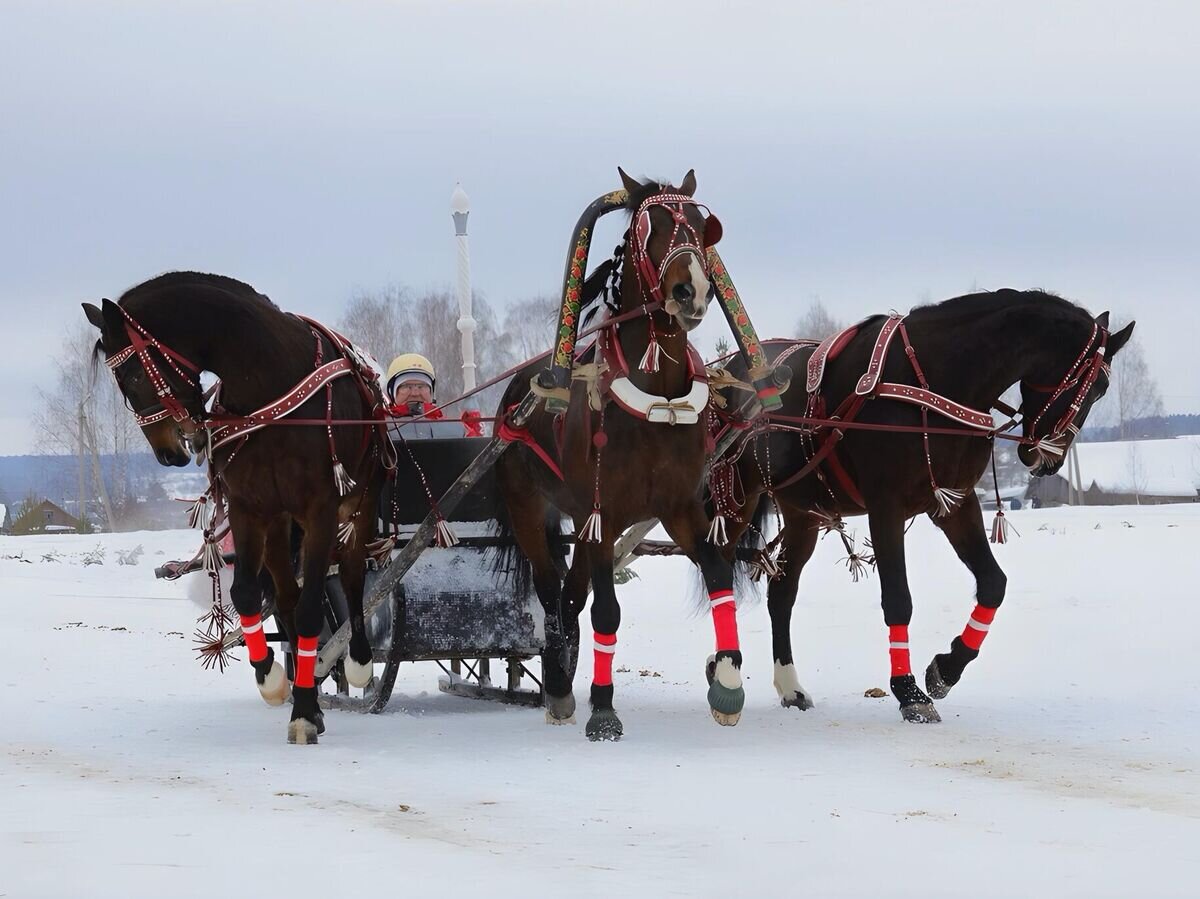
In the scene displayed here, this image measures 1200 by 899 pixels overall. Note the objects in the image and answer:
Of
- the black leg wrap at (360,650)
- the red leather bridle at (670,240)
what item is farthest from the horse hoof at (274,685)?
the red leather bridle at (670,240)

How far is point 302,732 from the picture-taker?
24.9 ft

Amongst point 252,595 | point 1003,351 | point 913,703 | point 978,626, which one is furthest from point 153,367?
point 978,626

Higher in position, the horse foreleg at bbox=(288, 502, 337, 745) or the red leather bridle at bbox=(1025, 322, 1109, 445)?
the red leather bridle at bbox=(1025, 322, 1109, 445)

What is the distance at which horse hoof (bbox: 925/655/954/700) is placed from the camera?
331 inches

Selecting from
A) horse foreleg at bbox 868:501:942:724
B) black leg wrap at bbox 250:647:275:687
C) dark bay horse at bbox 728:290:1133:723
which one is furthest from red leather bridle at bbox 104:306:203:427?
horse foreleg at bbox 868:501:942:724

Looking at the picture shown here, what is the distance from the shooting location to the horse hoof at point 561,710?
329 inches

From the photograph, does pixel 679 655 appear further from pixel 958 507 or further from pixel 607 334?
pixel 607 334

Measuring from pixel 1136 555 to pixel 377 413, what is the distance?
11.1m

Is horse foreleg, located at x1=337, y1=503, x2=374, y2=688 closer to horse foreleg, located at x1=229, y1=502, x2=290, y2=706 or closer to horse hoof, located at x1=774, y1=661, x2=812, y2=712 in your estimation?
horse foreleg, located at x1=229, y1=502, x2=290, y2=706

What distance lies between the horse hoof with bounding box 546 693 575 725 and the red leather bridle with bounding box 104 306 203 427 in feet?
8.11

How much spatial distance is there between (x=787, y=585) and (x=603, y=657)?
2262 millimetres

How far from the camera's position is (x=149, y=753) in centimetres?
729

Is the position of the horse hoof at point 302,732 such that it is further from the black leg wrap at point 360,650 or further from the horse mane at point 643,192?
the horse mane at point 643,192

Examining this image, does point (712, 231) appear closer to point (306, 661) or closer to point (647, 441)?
Answer: point (647, 441)
